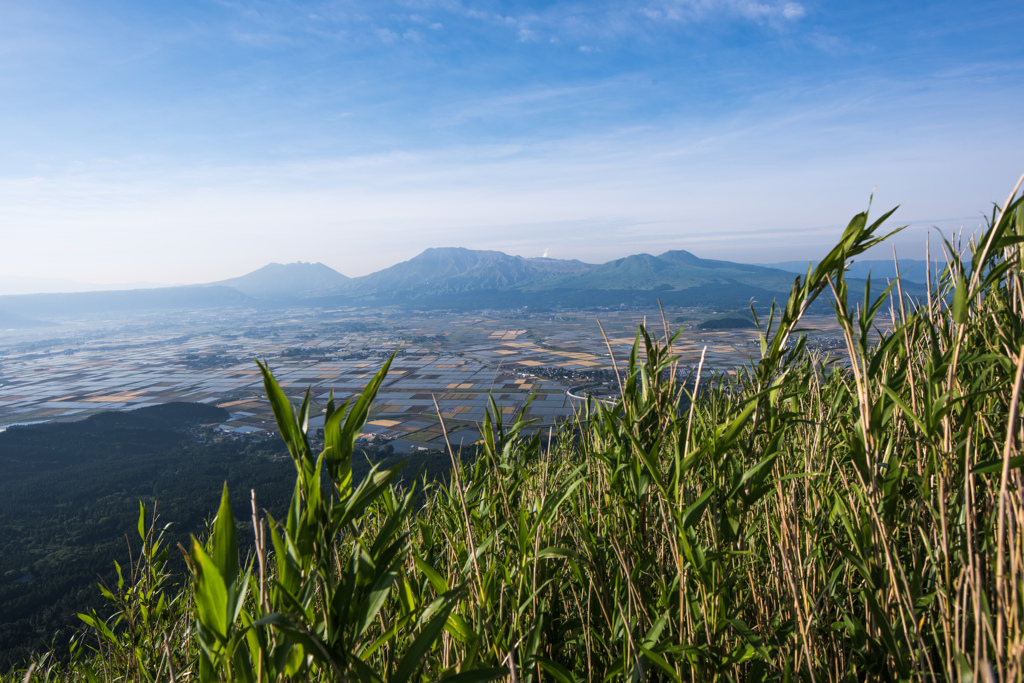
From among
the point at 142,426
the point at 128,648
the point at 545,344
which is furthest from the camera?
the point at 545,344

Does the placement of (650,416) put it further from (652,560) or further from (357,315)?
(357,315)

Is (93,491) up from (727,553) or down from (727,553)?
down

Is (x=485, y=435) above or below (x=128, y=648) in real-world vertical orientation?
above

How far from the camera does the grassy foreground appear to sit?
91 centimetres

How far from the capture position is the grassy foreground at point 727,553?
2.98 ft

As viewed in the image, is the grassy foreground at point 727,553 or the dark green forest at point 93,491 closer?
the grassy foreground at point 727,553

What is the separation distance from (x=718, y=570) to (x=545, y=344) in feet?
280

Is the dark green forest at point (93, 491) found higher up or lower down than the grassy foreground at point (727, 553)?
lower down

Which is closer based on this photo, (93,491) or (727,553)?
(727,553)

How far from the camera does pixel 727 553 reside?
4.27 ft

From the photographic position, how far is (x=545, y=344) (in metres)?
86.8

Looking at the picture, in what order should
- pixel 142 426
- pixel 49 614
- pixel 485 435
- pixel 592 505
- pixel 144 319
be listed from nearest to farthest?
pixel 592 505, pixel 485 435, pixel 49 614, pixel 142 426, pixel 144 319

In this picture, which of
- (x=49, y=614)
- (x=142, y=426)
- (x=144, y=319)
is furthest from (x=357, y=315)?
(x=49, y=614)

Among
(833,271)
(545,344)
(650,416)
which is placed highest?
(833,271)
